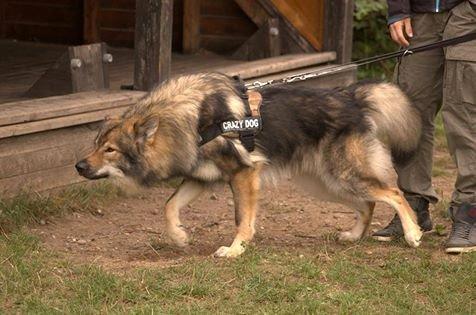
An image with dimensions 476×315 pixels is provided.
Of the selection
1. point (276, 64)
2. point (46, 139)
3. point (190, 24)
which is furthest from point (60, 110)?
point (190, 24)

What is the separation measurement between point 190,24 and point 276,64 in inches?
77.0

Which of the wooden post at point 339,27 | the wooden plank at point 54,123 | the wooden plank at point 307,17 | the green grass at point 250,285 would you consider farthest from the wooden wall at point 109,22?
the green grass at point 250,285

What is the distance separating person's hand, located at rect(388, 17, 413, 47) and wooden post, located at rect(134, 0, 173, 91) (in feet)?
6.66

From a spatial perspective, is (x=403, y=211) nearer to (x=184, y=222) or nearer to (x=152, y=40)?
(x=184, y=222)

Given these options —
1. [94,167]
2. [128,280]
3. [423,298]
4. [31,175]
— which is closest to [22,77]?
[31,175]

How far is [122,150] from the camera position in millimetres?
5820

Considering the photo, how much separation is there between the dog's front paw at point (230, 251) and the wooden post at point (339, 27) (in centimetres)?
472

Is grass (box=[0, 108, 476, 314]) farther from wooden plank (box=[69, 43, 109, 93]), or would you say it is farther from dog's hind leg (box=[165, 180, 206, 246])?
wooden plank (box=[69, 43, 109, 93])

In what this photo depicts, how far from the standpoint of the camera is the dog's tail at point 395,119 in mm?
6230

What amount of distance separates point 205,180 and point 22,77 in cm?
394

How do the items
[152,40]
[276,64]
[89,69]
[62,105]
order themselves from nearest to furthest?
[62,105], [152,40], [89,69], [276,64]

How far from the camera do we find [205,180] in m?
6.02

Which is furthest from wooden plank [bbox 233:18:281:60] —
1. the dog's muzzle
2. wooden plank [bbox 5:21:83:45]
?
the dog's muzzle

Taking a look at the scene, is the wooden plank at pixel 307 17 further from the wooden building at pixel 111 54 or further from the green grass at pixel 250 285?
the green grass at pixel 250 285
